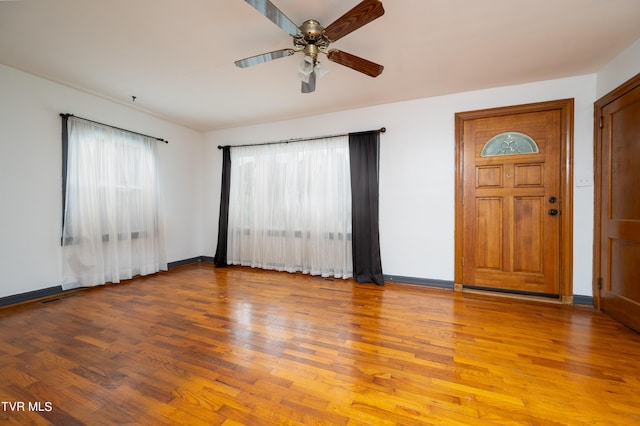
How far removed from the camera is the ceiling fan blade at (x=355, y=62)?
1.99m

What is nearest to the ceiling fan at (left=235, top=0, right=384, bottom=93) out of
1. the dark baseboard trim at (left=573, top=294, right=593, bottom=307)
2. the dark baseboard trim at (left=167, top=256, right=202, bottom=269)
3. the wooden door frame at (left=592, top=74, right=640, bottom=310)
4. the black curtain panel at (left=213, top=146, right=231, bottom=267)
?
the wooden door frame at (left=592, top=74, right=640, bottom=310)

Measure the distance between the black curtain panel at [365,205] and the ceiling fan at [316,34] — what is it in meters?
1.53

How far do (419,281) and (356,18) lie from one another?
10.1 feet

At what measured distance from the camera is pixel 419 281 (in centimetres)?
348

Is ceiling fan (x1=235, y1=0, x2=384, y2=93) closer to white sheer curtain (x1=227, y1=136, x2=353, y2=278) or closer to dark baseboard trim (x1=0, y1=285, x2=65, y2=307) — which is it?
white sheer curtain (x1=227, y1=136, x2=353, y2=278)

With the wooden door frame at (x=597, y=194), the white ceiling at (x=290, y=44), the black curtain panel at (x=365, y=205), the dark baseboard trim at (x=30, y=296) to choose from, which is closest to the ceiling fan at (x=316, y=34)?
the white ceiling at (x=290, y=44)

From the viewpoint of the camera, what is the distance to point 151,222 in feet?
13.2

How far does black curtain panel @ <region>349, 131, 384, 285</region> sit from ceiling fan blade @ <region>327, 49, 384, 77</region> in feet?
5.06

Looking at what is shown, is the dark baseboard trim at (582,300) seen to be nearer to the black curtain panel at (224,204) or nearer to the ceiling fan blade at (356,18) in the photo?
the ceiling fan blade at (356,18)

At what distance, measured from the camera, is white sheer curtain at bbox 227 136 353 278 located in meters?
3.86

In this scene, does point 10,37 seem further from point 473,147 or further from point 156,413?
point 473,147

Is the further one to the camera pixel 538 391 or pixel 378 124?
pixel 378 124

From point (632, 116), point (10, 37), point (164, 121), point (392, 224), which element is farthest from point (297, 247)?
point (632, 116)

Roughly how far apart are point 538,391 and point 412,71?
289cm
